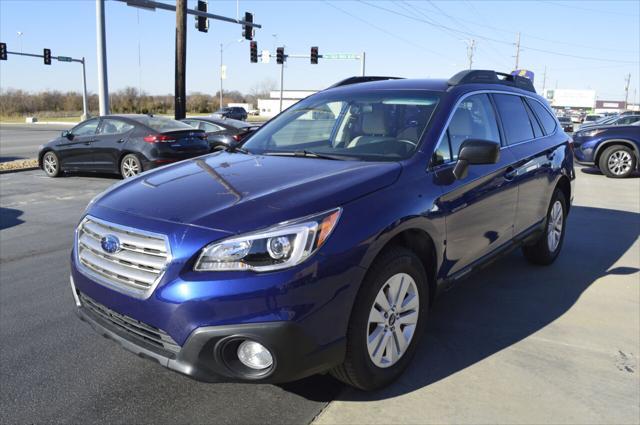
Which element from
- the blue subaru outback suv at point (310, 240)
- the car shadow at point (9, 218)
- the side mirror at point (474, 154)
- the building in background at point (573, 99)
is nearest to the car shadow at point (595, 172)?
the blue subaru outback suv at point (310, 240)

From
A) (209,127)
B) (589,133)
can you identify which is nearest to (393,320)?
(589,133)

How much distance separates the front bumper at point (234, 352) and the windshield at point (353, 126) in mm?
1369

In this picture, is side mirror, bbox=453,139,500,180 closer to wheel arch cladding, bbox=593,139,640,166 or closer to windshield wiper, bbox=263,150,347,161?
windshield wiper, bbox=263,150,347,161

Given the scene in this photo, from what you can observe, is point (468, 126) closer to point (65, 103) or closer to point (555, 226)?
point (555, 226)

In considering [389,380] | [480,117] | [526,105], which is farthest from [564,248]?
[389,380]

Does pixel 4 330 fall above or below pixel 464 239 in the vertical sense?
below

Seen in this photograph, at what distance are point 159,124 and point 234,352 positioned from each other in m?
10.4

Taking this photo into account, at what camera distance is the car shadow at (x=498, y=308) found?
10.5 ft

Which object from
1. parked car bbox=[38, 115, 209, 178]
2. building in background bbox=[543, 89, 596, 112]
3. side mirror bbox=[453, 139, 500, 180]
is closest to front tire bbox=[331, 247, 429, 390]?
side mirror bbox=[453, 139, 500, 180]

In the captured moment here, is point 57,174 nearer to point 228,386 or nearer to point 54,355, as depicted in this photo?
Result: point 54,355

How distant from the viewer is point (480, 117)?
4.06 meters

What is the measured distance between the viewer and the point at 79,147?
12.1 metres

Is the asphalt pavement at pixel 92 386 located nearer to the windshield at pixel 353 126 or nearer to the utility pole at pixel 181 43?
the windshield at pixel 353 126

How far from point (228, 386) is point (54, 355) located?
121cm
